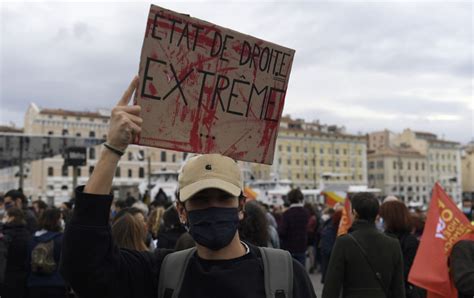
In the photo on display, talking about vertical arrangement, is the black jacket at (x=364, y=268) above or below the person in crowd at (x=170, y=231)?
above

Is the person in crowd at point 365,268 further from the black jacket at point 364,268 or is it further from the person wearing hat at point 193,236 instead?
the person wearing hat at point 193,236

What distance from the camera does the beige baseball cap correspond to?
2260 millimetres

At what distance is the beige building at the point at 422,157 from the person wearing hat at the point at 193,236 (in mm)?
113702

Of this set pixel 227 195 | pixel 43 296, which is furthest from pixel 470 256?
pixel 43 296

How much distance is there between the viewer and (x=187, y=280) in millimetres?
2193

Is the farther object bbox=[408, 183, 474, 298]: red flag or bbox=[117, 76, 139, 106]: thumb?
bbox=[408, 183, 474, 298]: red flag

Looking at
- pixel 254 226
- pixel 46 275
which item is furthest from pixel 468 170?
pixel 46 275

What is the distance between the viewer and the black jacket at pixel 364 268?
15.1ft

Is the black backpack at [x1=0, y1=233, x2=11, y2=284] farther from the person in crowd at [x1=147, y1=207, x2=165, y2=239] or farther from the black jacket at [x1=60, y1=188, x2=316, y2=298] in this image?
the black jacket at [x1=60, y1=188, x2=316, y2=298]

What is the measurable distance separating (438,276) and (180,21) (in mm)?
3173

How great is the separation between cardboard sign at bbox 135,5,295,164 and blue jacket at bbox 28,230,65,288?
3747 millimetres

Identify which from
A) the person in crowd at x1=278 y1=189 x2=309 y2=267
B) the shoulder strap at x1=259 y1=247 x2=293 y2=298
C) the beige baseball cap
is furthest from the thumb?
the person in crowd at x1=278 y1=189 x2=309 y2=267

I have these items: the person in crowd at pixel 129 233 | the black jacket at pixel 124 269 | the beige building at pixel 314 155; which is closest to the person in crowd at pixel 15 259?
the person in crowd at pixel 129 233

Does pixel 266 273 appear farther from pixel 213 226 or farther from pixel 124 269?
pixel 124 269
